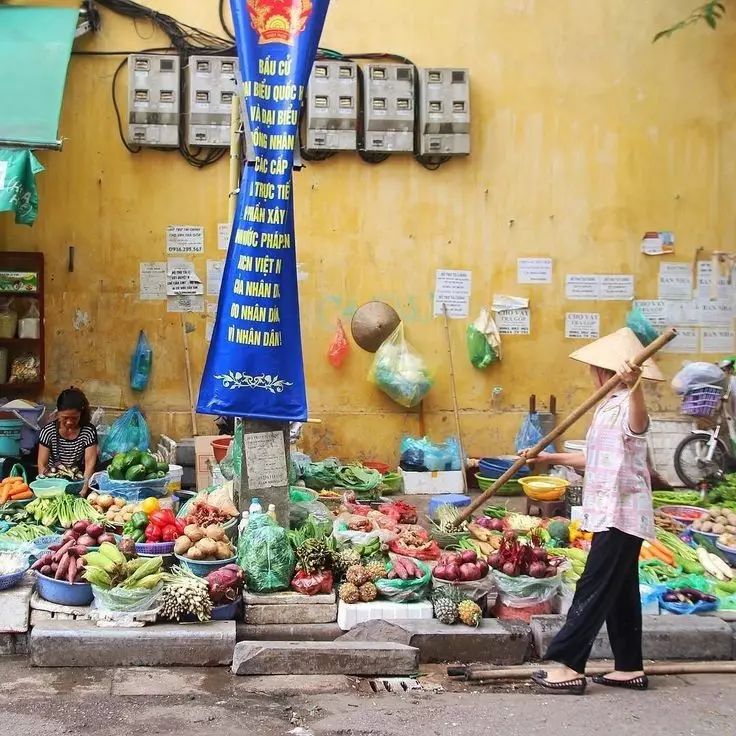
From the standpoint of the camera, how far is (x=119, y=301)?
413 inches

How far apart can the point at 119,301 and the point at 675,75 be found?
6777mm

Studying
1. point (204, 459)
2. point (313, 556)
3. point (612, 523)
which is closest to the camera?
point (612, 523)

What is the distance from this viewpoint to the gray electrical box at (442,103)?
10.4 metres

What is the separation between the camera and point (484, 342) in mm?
10750

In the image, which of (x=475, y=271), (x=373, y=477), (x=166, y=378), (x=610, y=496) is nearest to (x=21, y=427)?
(x=166, y=378)

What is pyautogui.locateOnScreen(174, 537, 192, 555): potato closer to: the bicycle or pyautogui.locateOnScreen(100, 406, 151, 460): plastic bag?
pyautogui.locateOnScreen(100, 406, 151, 460): plastic bag

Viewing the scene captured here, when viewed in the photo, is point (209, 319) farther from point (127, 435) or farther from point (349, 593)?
point (349, 593)

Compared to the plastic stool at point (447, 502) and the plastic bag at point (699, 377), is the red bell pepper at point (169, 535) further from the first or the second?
the plastic bag at point (699, 377)

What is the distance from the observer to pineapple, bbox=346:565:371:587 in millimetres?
6285

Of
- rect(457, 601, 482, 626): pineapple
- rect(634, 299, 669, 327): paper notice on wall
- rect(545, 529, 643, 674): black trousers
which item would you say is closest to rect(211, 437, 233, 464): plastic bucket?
rect(457, 601, 482, 626): pineapple

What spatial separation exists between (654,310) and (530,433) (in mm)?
2119

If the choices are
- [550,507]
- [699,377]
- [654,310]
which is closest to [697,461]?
[699,377]

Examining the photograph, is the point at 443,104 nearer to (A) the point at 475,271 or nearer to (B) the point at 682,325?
(A) the point at 475,271

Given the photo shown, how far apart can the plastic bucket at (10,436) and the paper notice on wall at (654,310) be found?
683cm
